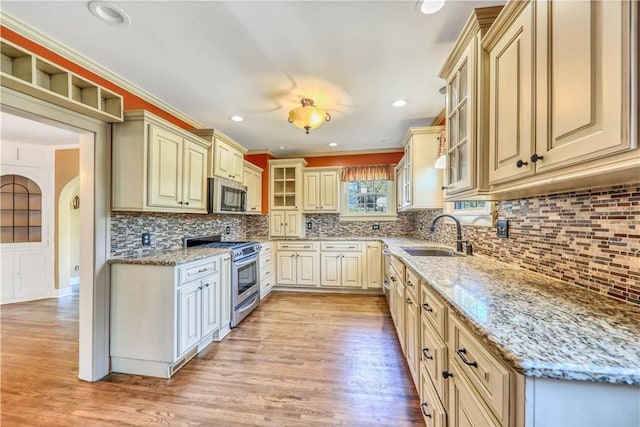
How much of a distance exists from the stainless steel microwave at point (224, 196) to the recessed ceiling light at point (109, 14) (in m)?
1.66

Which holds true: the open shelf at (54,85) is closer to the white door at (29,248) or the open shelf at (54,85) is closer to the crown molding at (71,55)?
the crown molding at (71,55)

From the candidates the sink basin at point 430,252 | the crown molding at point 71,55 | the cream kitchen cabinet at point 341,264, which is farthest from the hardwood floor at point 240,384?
the crown molding at point 71,55

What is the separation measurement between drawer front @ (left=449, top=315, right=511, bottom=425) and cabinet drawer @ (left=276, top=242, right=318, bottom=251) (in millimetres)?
3424

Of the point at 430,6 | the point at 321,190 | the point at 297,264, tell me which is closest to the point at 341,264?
the point at 297,264

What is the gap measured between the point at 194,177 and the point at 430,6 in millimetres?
2577

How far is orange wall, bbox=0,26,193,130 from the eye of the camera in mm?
1692

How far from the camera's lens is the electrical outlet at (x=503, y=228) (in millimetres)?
1832

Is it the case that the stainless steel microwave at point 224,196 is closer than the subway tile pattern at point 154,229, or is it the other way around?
the subway tile pattern at point 154,229

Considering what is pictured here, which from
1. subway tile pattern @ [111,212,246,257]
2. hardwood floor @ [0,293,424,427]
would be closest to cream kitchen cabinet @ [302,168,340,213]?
subway tile pattern @ [111,212,246,257]

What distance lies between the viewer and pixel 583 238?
1.21 metres

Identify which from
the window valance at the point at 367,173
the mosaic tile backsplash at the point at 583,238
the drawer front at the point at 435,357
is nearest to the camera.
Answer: the mosaic tile backsplash at the point at 583,238

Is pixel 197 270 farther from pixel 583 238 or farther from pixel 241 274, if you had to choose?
pixel 583 238

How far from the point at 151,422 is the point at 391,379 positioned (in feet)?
5.58

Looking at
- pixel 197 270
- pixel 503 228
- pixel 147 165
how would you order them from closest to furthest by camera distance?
pixel 503 228
pixel 147 165
pixel 197 270
